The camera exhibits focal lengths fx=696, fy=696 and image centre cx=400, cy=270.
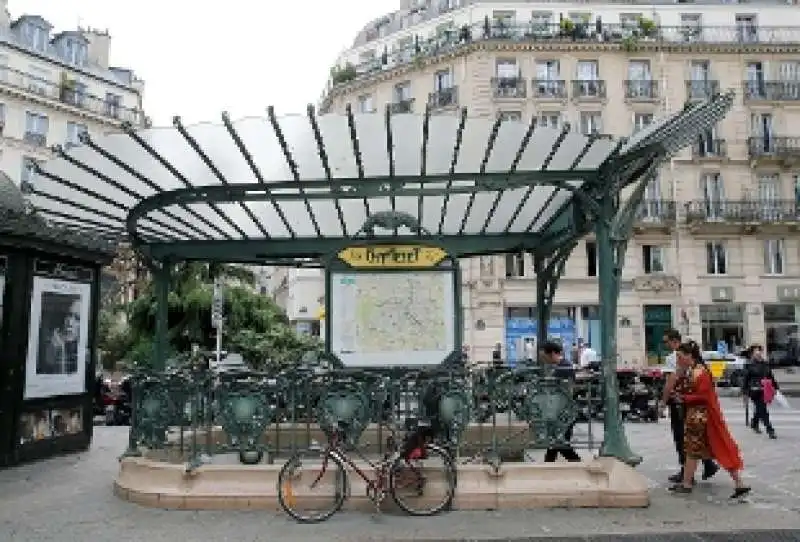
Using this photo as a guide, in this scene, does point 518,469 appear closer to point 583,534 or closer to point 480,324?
point 583,534

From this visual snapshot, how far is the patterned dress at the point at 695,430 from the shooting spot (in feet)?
23.8

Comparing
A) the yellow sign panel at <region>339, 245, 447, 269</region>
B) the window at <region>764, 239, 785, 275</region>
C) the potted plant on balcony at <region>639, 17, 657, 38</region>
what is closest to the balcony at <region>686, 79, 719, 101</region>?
the potted plant on balcony at <region>639, 17, 657, 38</region>

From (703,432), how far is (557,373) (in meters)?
1.65

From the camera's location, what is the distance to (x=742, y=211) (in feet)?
110

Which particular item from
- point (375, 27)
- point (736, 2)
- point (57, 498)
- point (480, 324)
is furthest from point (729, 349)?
point (57, 498)

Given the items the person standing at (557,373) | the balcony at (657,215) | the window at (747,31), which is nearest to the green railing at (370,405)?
the person standing at (557,373)

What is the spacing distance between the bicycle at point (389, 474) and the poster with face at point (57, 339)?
494 cm

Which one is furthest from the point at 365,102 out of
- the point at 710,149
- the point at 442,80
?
the point at 710,149

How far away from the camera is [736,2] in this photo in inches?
1513

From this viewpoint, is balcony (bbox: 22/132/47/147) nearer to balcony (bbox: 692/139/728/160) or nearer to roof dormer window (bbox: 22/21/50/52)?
roof dormer window (bbox: 22/21/50/52)

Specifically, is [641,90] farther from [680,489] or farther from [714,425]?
[680,489]

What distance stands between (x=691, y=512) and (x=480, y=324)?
86.7 ft

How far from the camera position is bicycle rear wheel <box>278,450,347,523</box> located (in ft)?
20.9

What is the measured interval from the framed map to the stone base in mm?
2182
